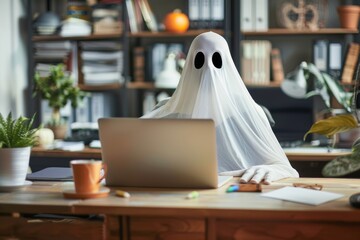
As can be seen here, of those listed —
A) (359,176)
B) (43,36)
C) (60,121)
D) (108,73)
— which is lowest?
(359,176)

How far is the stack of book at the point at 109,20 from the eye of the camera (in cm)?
436

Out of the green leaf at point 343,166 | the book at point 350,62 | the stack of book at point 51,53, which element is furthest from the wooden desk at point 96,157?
the green leaf at point 343,166

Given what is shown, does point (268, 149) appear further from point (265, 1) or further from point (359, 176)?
point (265, 1)

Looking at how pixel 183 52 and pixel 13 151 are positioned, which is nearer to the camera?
pixel 13 151

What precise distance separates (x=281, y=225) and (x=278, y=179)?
45cm

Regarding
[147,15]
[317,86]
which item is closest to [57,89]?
[147,15]

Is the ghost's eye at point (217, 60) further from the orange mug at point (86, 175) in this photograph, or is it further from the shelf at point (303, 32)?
the shelf at point (303, 32)

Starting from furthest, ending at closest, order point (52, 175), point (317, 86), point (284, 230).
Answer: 1. point (317, 86)
2. point (52, 175)
3. point (284, 230)

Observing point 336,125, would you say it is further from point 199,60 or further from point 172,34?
point 172,34

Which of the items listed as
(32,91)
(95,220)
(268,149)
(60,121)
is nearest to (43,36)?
(32,91)

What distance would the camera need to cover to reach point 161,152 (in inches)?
68.3

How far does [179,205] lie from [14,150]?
553 millimetres

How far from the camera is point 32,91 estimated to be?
448cm

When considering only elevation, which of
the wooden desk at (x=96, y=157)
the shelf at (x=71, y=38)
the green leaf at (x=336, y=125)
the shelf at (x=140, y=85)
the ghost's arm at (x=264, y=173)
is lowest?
the wooden desk at (x=96, y=157)
